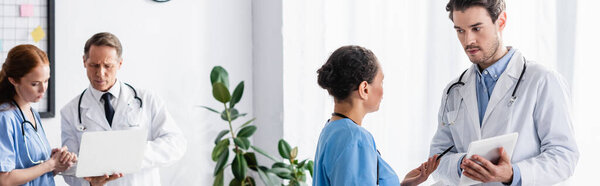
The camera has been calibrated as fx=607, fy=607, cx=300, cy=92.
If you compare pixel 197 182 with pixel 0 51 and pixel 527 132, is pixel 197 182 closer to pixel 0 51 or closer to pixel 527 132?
pixel 0 51

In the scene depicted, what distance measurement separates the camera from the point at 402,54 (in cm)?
291

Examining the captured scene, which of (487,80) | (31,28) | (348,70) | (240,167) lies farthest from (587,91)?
(31,28)

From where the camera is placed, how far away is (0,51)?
3.05 m

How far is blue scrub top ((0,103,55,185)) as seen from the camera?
84.6 inches

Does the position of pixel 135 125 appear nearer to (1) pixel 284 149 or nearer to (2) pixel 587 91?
(1) pixel 284 149

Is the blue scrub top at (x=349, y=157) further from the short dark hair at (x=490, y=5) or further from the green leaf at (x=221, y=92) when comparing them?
the green leaf at (x=221, y=92)

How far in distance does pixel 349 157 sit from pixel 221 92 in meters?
1.84

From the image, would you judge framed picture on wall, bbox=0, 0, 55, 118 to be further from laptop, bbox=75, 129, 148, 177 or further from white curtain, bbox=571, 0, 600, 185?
white curtain, bbox=571, 0, 600, 185

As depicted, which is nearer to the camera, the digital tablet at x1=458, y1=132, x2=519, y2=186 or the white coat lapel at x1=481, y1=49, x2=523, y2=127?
the digital tablet at x1=458, y1=132, x2=519, y2=186

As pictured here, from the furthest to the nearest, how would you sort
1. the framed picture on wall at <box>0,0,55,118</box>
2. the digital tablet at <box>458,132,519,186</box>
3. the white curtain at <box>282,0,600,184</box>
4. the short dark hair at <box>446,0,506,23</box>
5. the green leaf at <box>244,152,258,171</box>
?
1. the green leaf at <box>244,152,258,171</box>
2. the framed picture on wall at <box>0,0,55,118</box>
3. the white curtain at <box>282,0,600,184</box>
4. the short dark hair at <box>446,0,506,23</box>
5. the digital tablet at <box>458,132,519,186</box>

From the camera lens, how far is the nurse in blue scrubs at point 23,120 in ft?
7.10

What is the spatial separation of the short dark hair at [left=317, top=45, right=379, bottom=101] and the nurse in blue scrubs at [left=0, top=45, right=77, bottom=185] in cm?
117

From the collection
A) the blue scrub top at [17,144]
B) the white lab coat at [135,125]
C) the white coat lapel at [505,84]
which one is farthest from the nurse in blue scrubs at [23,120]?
the white coat lapel at [505,84]

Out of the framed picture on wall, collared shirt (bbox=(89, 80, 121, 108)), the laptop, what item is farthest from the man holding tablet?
the framed picture on wall
